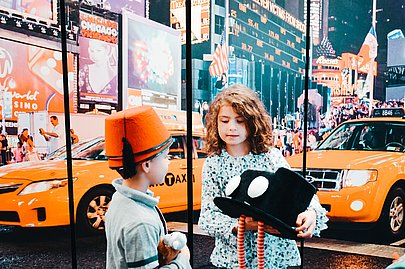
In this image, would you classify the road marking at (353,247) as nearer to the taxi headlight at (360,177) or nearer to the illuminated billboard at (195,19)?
the taxi headlight at (360,177)

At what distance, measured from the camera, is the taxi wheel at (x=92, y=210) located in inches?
91.1

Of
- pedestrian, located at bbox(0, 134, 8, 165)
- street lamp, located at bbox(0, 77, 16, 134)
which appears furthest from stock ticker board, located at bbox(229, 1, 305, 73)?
pedestrian, located at bbox(0, 134, 8, 165)

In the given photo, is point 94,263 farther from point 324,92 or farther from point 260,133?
point 324,92

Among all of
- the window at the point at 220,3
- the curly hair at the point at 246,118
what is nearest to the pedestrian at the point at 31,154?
the curly hair at the point at 246,118

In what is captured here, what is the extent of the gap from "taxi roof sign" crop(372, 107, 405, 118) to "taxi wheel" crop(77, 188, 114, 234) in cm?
200

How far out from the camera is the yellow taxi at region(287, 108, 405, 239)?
2744mm

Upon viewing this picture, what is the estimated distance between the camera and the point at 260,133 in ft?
3.51

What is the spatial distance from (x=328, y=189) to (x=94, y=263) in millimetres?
1617

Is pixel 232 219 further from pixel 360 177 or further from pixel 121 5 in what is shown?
pixel 360 177

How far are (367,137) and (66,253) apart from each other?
87.4 inches

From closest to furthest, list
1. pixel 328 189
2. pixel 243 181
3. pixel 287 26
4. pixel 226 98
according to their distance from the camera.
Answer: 1. pixel 243 181
2. pixel 226 98
3. pixel 328 189
4. pixel 287 26

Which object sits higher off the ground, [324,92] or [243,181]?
[324,92]

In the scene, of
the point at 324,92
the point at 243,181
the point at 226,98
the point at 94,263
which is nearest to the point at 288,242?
the point at 243,181

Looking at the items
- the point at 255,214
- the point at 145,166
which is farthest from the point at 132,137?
the point at 255,214
